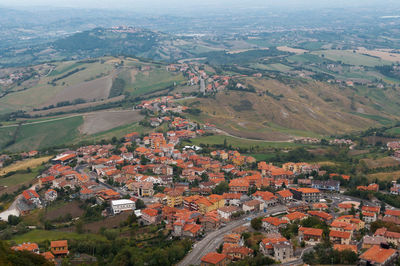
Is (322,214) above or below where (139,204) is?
above

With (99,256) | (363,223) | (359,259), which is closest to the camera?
(359,259)

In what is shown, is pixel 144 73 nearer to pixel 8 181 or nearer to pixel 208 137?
pixel 208 137

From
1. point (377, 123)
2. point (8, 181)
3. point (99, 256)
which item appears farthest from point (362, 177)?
point (377, 123)

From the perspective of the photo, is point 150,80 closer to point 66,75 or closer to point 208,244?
point 66,75

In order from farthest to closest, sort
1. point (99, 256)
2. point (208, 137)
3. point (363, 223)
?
point (208, 137), point (363, 223), point (99, 256)

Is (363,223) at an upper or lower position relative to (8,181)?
upper

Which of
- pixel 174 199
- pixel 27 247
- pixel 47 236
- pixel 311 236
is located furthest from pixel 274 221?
pixel 27 247
